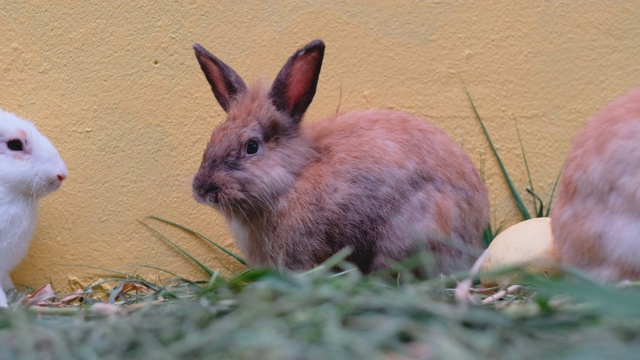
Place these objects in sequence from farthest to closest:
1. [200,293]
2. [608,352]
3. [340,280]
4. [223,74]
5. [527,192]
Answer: [527,192] → [223,74] → [200,293] → [340,280] → [608,352]

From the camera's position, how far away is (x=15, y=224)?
2.67 m

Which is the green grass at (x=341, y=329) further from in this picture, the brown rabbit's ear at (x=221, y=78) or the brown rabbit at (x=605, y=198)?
the brown rabbit's ear at (x=221, y=78)

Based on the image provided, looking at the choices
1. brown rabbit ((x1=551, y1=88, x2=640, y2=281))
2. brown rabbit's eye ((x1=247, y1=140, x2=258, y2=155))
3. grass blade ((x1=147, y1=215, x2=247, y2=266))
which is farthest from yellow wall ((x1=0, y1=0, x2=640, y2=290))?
brown rabbit ((x1=551, y1=88, x2=640, y2=281))

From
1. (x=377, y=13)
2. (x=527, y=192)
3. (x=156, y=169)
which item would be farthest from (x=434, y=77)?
(x=156, y=169)

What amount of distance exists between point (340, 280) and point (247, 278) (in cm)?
37

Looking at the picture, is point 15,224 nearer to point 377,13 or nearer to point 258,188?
point 258,188

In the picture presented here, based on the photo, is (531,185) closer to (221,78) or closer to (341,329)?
(221,78)

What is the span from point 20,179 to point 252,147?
2.83 ft

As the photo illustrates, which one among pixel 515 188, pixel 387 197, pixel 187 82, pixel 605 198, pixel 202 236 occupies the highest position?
pixel 187 82

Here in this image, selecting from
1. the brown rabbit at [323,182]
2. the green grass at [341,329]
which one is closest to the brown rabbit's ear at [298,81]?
the brown rabbit at [323,182]

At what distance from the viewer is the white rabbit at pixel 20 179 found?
2.66m

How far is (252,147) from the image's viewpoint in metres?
2.57

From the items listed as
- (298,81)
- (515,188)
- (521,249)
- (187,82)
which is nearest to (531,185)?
(515,188)

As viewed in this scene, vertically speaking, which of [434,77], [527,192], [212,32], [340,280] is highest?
[212,32]
